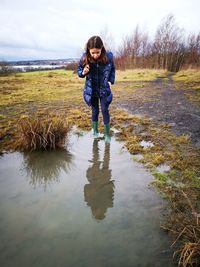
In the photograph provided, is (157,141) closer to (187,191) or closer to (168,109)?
(187,191)

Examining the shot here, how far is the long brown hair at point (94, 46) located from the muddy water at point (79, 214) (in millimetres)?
1677

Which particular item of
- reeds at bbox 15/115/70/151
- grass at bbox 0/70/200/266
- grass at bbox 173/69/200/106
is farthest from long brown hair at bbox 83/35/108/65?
grass at bbox 173/69/200/106

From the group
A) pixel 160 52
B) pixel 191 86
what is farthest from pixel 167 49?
pixel 191 86

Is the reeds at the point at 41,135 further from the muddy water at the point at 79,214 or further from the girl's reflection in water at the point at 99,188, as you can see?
the girl's reflection in water at the point at 99,188

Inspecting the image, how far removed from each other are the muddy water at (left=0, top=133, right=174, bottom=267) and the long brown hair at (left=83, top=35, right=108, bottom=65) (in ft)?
5.50

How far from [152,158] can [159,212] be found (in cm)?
136

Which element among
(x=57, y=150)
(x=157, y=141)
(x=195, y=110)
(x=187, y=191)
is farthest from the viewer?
(x=195, y=110)

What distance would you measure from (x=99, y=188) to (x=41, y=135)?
62.1 inches

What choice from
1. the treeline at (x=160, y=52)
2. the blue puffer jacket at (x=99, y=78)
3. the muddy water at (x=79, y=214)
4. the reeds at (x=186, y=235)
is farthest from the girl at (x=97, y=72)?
the treeline at (x=160, y=52)

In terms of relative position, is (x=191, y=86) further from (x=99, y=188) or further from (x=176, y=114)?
(x=99, y=188)

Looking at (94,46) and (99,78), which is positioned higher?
(94,46)

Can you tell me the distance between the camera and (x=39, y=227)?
210cm

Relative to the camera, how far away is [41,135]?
152 inches

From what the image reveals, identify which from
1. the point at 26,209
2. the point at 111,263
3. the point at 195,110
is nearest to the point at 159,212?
the point at 111,263
